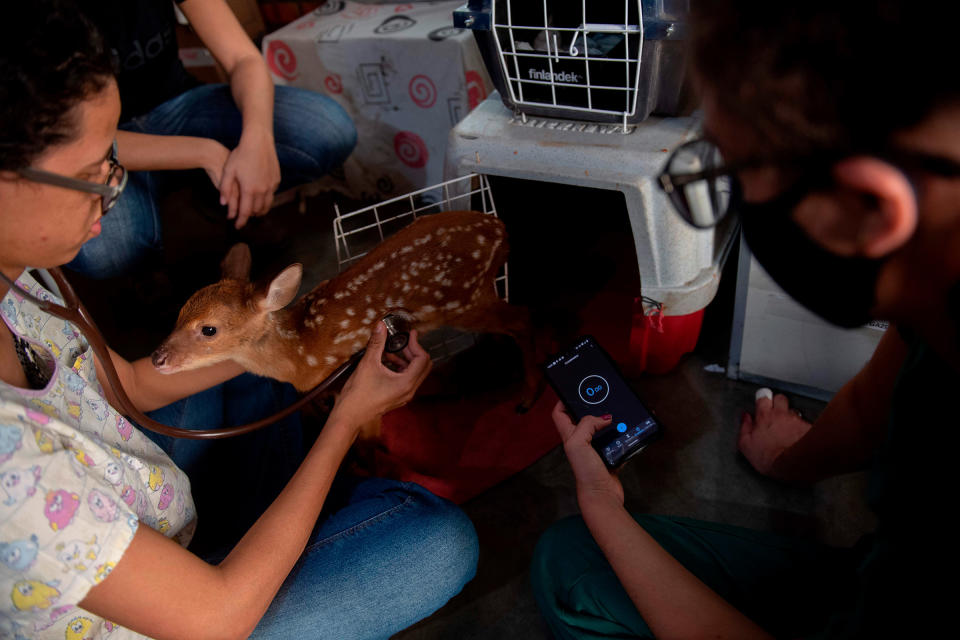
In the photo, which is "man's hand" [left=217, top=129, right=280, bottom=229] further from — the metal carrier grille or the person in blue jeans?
the metal carrier grille

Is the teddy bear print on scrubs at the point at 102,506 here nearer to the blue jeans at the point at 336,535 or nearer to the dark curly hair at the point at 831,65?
the blue jeans at the point at 336,535

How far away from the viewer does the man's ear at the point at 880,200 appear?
0.48 m

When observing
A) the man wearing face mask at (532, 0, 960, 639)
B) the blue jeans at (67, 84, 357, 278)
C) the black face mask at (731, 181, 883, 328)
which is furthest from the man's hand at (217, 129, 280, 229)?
the black face mask at (731, 181, 883, 328)

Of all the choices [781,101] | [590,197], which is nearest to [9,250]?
[781,101]

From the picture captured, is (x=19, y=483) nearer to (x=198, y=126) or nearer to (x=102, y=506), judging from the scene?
(x=102, y=506)

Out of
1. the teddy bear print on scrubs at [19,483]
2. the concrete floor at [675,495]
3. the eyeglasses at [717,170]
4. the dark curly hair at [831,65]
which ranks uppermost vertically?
the dark curly hair at [831,65]

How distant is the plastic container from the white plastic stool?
47mm

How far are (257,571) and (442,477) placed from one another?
0.76m

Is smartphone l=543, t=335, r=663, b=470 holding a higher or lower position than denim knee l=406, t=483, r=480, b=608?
higher

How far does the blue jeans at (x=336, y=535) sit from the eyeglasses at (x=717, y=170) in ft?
2.45

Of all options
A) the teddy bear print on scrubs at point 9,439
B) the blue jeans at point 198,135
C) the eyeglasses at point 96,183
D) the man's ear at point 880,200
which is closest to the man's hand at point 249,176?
the blue jeans at point 198,135

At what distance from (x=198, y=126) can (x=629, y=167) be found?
1318mm

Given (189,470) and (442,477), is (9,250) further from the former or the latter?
(442,477)

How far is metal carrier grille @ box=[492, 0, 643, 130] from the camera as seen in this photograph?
1.25 metres
